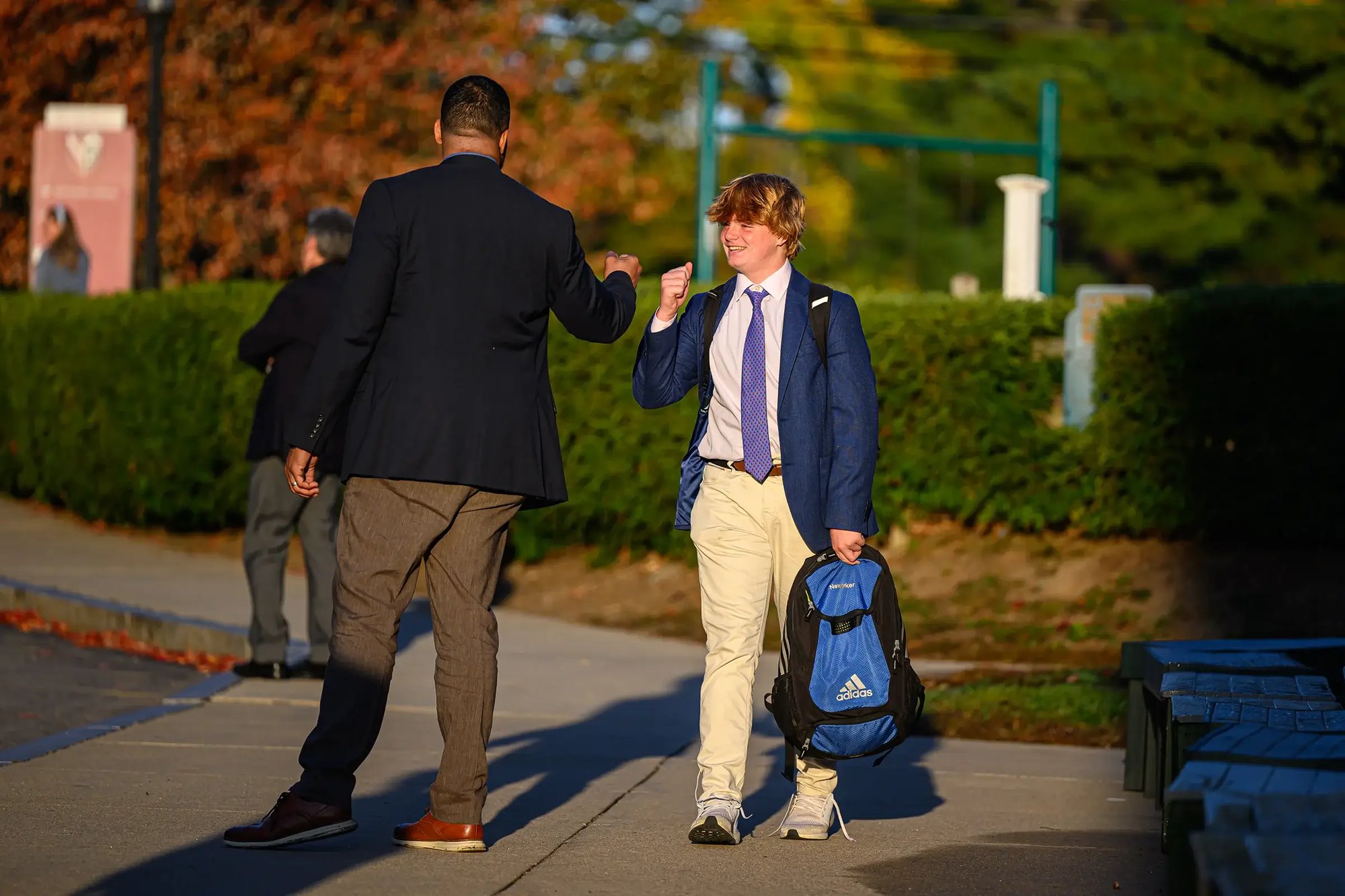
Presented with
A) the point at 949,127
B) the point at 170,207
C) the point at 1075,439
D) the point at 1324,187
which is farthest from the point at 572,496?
the point at 949,127

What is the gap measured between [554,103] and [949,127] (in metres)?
11.6

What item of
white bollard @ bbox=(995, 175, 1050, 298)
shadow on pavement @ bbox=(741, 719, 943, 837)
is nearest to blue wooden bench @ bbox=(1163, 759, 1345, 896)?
shadow on pavement @ bbox=(741, 719, 943, 837)

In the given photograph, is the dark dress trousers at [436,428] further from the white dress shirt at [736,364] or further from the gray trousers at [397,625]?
the white dress shirt at [736,364]

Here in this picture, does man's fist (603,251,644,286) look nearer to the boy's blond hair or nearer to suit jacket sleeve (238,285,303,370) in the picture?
the boy's blond hair

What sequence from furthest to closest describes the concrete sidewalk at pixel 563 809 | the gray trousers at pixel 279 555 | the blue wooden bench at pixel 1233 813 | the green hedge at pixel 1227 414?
1. the green hedge at pixel 1227 414
2. the gray trousers at pixel 279 555
3. the concrete sidewalk at pixel 563 809
4. the blue wooden bench at pixel 1233 813

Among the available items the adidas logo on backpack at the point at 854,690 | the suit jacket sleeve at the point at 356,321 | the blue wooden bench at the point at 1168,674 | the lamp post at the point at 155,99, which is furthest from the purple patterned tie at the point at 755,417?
the lamp post at the point at 155,99

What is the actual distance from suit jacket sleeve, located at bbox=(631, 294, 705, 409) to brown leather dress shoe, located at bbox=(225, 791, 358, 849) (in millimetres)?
1453

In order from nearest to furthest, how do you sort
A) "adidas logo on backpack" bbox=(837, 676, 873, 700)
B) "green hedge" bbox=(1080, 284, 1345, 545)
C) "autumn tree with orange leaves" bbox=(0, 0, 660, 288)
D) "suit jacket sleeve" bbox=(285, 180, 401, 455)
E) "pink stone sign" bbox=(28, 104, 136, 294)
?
"suit jacket sleeve" bbox=(285, 180, 401, 455)
"adidas logo on backpack" bbox=(837, 676, 873, 700)
"green hedge" bbox=(1080, 284, 1345, 545)
"pink stone sign" bbox=(28, 104, 136, 294)
"autumn tree with orange leaves" bbox=(0, 0, 660, 288)

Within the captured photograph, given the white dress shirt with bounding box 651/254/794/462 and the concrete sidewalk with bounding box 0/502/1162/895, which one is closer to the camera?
the concrete sidewalk with bounding box 0/502/1162/895

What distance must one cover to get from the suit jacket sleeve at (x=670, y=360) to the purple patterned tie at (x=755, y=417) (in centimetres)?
22

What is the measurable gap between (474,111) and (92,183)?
12685mm

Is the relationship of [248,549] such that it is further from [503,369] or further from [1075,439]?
[1075,439]

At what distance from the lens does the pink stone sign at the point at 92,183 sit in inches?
656

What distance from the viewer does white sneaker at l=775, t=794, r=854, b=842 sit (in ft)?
17.6
